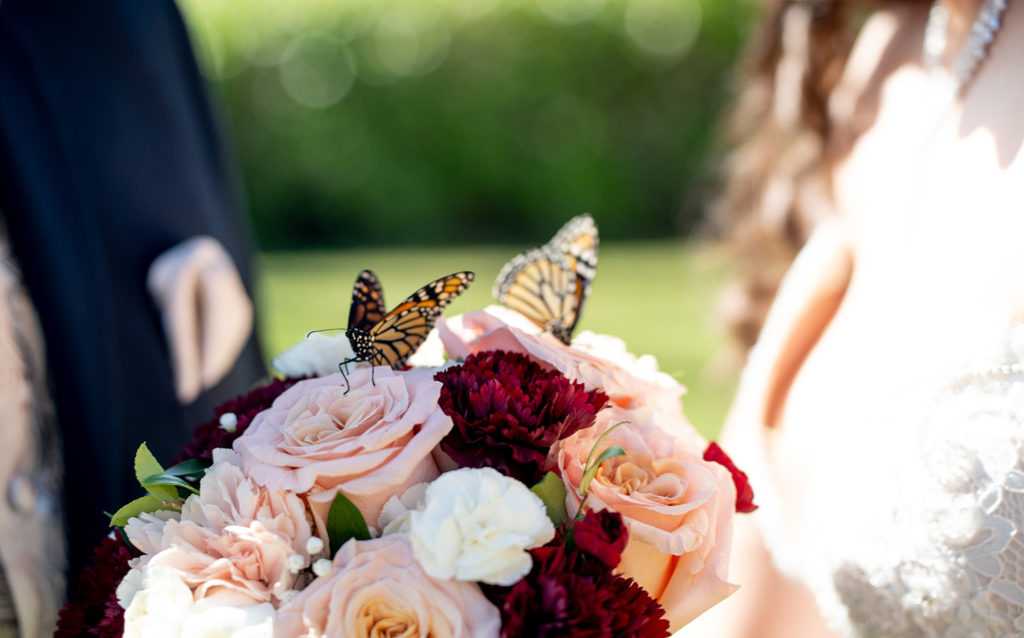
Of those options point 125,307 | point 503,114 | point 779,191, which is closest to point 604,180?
point 503,114

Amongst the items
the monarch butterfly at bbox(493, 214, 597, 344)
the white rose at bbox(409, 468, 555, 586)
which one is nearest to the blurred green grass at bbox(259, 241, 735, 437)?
the monarch butterfly at bbox(493, 214, 597, 344)

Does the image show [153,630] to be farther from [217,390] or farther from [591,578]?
[217,390]

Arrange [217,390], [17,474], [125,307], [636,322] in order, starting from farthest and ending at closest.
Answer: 1. [636,322]
2. [217,390]
3. [125,307]
4. [17,474]

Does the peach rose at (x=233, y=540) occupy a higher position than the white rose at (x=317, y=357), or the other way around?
the white rose at (x=317, y=357)

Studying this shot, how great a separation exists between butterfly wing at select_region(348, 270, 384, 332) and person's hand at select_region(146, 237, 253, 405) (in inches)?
23.6

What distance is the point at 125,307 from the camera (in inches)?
66.3

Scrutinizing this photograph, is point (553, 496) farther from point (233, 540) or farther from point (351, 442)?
point (233, 540)

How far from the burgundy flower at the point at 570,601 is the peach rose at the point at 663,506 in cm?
8

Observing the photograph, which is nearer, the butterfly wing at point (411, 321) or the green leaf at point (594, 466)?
the green leaf at point (594, 466)

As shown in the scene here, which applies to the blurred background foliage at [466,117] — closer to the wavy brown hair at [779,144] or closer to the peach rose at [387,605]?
the wavy brown hair at [779,144]

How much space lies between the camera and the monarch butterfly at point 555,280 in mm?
1208

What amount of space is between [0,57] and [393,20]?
9902 millimetres

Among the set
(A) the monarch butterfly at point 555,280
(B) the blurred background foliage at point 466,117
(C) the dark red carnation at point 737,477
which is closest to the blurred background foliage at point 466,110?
(B) the blurred background foliage at point 466,117

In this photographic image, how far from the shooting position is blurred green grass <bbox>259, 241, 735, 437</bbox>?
244 inches
